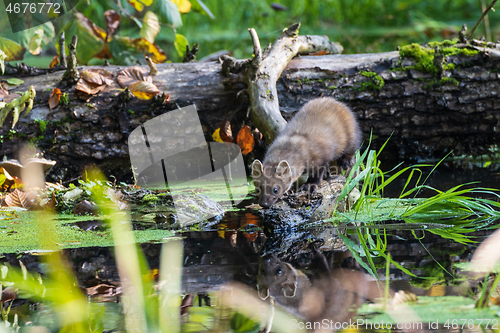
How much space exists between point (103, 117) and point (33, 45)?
1.23 m

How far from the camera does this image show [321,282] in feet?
6.56

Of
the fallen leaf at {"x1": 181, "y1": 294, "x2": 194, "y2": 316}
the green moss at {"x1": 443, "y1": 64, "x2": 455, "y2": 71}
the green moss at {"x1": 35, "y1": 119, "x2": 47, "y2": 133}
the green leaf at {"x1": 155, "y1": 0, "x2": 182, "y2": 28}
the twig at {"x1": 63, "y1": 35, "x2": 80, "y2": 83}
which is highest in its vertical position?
the green leaf at {"x1": 155, "y1": 0, "x2": 182, "y2": 28}

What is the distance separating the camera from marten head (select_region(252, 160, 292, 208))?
383 centimetres

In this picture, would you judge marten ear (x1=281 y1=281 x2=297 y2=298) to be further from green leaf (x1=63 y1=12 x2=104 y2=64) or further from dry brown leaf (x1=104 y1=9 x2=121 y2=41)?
dry brown leaf (x1=104 y1=9 x2=121 y2=41)

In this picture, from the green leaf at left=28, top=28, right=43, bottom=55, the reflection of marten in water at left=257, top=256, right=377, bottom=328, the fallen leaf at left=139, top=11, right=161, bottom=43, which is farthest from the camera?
the fallen leaf at left=139, top=11, right=161, bottom=43

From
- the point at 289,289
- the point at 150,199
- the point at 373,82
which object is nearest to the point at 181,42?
the point at 373,82

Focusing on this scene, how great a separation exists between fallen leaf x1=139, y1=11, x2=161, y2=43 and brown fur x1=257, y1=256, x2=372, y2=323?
4096mm

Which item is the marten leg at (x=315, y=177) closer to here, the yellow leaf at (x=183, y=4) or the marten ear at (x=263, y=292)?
the marten ear at (x=263, y=292)

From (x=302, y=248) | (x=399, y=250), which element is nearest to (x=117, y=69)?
(x=302, y=248)

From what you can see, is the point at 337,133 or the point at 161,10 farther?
the point at 161,10

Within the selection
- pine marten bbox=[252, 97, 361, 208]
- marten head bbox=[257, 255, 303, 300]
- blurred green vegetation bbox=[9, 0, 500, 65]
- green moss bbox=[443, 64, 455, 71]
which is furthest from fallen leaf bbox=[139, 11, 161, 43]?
Result: blurred green vegetation bbox=[9, 0, 500, 65]

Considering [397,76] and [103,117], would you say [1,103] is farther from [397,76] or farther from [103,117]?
[397,76]

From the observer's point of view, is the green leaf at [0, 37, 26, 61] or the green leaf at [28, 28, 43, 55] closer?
the green leaf at [0, 37, 26, 61]

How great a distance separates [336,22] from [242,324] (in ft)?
39.3
